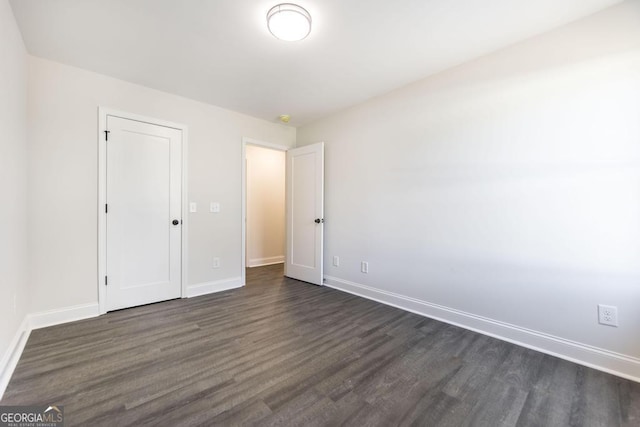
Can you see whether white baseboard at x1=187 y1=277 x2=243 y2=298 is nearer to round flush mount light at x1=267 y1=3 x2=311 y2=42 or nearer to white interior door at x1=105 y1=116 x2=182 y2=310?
white interior door at x1=105 y1=116 x2=182 y2=310

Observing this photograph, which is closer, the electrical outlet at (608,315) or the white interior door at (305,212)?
the electrical outlet at (608,315)

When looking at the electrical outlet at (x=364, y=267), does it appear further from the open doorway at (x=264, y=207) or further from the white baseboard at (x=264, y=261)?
the white baseboard at (x=264, y=261)

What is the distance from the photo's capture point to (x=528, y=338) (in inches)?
84.1

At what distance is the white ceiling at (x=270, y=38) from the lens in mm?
1807

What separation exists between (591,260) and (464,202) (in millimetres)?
945

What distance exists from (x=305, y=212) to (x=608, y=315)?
126 inches

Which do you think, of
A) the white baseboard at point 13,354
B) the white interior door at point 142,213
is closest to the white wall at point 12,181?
the white baseboard at point 13,354

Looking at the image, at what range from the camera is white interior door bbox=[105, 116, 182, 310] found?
2764 mm

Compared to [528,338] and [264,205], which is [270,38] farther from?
A: [264,205]

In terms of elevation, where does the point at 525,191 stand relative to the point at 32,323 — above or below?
above

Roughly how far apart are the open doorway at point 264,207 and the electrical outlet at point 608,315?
438 cm

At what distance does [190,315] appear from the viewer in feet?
8.89

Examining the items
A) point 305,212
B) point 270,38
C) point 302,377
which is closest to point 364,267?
point 305,212

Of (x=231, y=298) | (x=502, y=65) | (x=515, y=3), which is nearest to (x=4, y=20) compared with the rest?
(x=231, y=298)
